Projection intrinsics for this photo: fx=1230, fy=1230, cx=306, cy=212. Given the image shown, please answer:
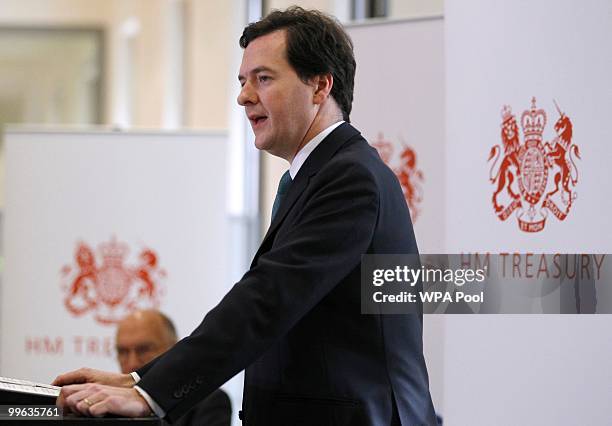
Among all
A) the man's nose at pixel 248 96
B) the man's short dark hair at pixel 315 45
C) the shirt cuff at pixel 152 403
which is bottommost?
the shirt cuff at pixel 152 403

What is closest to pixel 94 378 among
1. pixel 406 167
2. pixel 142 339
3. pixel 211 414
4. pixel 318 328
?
pixel 318 328

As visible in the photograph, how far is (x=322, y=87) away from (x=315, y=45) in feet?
0.24

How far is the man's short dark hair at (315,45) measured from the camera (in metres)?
2.12

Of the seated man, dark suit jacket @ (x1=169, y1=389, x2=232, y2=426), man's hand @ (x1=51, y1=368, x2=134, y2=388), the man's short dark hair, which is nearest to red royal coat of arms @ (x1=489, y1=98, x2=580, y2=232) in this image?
the man's short dark hair

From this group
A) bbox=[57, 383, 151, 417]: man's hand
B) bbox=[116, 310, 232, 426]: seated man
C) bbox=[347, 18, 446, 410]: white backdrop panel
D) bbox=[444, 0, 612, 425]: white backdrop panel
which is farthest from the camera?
bbox=[116, 310, 232, 426]: seated man

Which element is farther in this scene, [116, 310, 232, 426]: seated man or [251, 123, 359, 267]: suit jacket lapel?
[116, 310, 232, 426]: seated man

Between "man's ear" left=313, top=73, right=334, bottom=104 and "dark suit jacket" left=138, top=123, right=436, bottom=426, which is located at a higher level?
"man's ear" left=313, top=73, right=334, bottom=104

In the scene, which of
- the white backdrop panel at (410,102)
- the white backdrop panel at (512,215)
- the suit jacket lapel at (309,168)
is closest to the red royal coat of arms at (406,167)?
the white backdrop panel at (410,102)

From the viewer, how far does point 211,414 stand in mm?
3029

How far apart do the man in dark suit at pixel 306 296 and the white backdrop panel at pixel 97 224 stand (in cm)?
367

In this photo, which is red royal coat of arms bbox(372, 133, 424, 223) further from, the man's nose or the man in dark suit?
the man's nose

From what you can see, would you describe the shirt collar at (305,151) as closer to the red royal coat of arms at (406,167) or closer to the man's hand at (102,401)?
the man's hand at (102,401)

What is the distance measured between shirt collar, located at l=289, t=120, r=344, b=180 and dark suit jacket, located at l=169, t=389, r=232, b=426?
713 millimetres

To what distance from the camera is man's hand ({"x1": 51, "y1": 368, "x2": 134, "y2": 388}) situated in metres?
1.99
